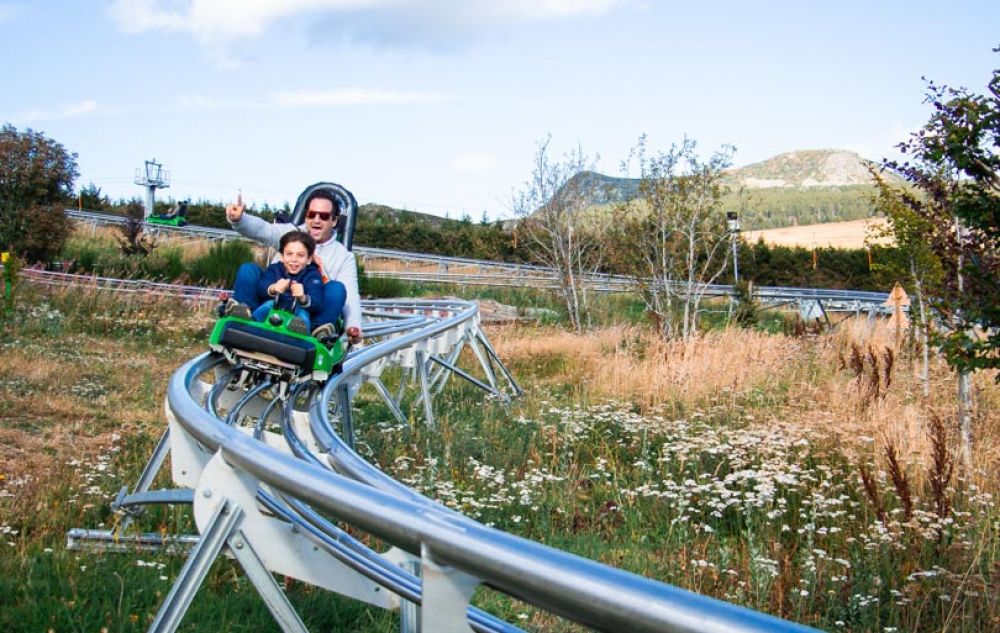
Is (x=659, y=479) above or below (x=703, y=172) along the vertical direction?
below

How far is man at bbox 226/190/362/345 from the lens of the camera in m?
6.05

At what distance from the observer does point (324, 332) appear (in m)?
5.60

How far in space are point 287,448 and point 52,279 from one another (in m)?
13.9

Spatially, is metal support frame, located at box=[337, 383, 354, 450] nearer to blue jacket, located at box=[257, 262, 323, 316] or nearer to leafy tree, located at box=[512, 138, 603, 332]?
blue jacket, located at box=[257, 262, 323, 316]

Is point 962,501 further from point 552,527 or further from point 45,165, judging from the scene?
point 45,165

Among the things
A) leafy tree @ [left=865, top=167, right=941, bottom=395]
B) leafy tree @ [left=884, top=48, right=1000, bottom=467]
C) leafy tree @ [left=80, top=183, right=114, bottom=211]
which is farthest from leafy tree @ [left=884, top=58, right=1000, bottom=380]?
leafy tree @ [left=80, top=183, right=114, bottom=211]

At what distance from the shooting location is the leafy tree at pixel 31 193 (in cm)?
1880

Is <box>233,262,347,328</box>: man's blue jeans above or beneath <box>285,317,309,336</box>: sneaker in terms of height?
above

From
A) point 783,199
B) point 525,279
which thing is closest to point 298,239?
point 525,279

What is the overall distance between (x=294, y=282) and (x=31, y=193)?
15.8 meters

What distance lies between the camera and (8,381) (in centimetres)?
896

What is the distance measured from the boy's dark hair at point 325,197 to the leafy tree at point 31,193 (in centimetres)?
1397

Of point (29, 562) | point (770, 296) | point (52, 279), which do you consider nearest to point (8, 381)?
point (29, 562)

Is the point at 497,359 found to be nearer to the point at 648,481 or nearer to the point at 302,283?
the point at 648,481
